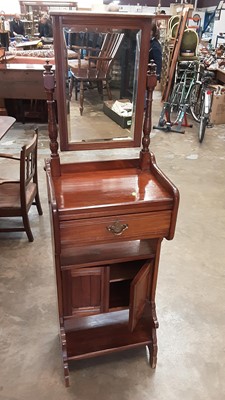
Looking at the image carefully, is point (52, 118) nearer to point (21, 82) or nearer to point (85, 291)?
point (85, 291)

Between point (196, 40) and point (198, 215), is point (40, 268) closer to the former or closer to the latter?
point (198, 215)

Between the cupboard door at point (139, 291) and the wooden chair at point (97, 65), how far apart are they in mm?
785

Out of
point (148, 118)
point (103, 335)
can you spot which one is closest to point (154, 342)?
point (103, 335)

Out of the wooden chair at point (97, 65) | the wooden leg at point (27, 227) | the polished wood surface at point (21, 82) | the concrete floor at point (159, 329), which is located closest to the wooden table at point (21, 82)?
the polished wood surface at point (21, 82)

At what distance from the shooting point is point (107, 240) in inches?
50.4

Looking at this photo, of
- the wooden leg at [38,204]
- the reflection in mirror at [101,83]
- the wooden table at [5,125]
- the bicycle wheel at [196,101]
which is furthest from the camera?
the bicycle wheel at [196,101]

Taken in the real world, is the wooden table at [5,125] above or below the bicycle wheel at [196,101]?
above

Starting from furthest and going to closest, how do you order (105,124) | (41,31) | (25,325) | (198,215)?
(41,31) < (198,215) < (25,325) < (105,124)

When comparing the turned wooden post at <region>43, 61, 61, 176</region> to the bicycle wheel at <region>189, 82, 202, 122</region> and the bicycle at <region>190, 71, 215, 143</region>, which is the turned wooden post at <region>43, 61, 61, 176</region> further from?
the bicycle wheel at <region>189, 82, 202, 122</region>

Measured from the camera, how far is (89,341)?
160cm

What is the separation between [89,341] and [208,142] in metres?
3.89

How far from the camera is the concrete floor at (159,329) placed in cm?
156

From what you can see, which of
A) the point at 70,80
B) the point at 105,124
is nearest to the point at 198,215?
the point at 105,124

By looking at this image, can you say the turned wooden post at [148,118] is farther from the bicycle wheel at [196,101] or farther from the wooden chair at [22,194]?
the bicycle wheel at [196,101]
